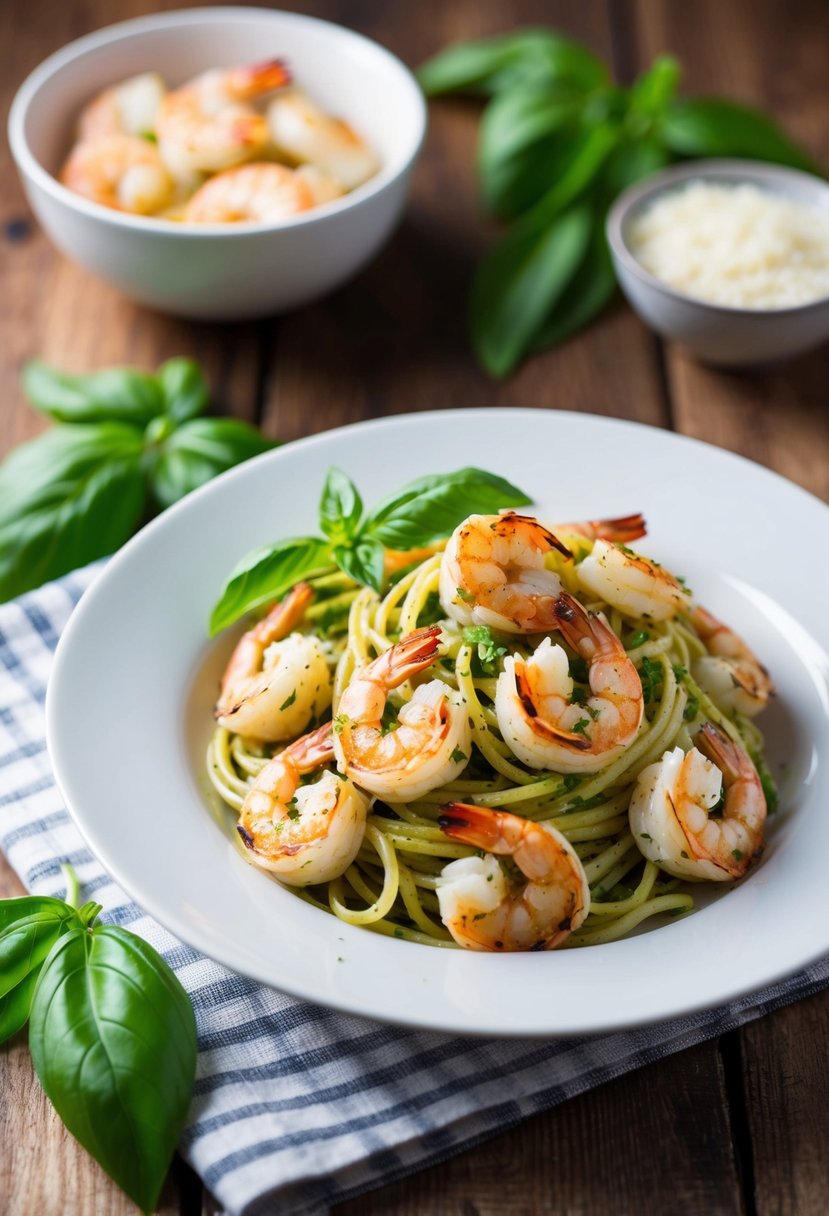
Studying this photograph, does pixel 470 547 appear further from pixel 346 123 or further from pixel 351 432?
pixel 346 123

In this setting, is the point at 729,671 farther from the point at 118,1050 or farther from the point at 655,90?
the point at 655,90

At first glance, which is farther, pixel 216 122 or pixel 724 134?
pixel 724 134

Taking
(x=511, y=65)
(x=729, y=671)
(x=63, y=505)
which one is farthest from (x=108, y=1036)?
(x=511, y=65)

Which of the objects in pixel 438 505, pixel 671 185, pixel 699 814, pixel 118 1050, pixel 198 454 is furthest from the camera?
pixel 671 185

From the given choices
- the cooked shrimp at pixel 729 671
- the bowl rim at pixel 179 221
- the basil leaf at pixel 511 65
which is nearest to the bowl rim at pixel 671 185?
the basil leaf at pixel 511 65

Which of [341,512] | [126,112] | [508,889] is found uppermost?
[126,112]

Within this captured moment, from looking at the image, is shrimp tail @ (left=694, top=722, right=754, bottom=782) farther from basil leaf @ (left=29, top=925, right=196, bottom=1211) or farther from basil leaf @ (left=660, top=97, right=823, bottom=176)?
basil leaf @ (left=660, top=97, right=823, bottom=176)

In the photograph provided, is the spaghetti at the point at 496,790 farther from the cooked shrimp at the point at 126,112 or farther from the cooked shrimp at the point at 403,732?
the cooked shrimp at the point at 126,112

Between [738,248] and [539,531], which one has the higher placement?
[539,531]
